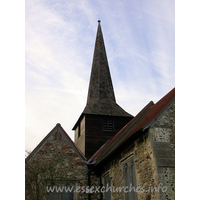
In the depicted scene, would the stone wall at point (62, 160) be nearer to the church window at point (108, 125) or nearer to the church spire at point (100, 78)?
the church window at point (108, 125)

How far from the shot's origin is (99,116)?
733 inches

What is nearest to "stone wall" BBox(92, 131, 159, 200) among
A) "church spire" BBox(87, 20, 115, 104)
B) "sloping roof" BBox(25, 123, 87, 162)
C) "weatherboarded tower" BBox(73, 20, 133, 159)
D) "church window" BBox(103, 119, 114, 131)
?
"sloping roof" BBox(25, 123, 87, 162)

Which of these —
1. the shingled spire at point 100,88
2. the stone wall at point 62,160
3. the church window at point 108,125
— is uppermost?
the shingled spire at point 100,88

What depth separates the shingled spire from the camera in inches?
755

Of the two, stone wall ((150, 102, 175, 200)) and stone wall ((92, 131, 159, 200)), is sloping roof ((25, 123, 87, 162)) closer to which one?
stone wall ((92, 131, 159, 200))

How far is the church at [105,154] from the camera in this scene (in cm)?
885

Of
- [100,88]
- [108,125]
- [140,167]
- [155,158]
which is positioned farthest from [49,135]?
[155,158]

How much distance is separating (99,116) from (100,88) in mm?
3399

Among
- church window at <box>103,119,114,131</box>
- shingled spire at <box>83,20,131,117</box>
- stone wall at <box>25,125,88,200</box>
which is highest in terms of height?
shingled spire at <box>83,20,131,117</box>

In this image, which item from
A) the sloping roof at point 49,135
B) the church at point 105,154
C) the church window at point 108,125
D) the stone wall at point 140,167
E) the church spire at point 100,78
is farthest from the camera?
the church spire at point 100,78

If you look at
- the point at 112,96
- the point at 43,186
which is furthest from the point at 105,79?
the point at 43,186

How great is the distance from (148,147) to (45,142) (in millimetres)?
7259

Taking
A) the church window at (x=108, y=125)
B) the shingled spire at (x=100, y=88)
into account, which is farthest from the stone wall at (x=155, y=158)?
the shingled spire at (x=100, y=88)

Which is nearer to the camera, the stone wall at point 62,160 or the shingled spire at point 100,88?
the stone wall at point 62,160
